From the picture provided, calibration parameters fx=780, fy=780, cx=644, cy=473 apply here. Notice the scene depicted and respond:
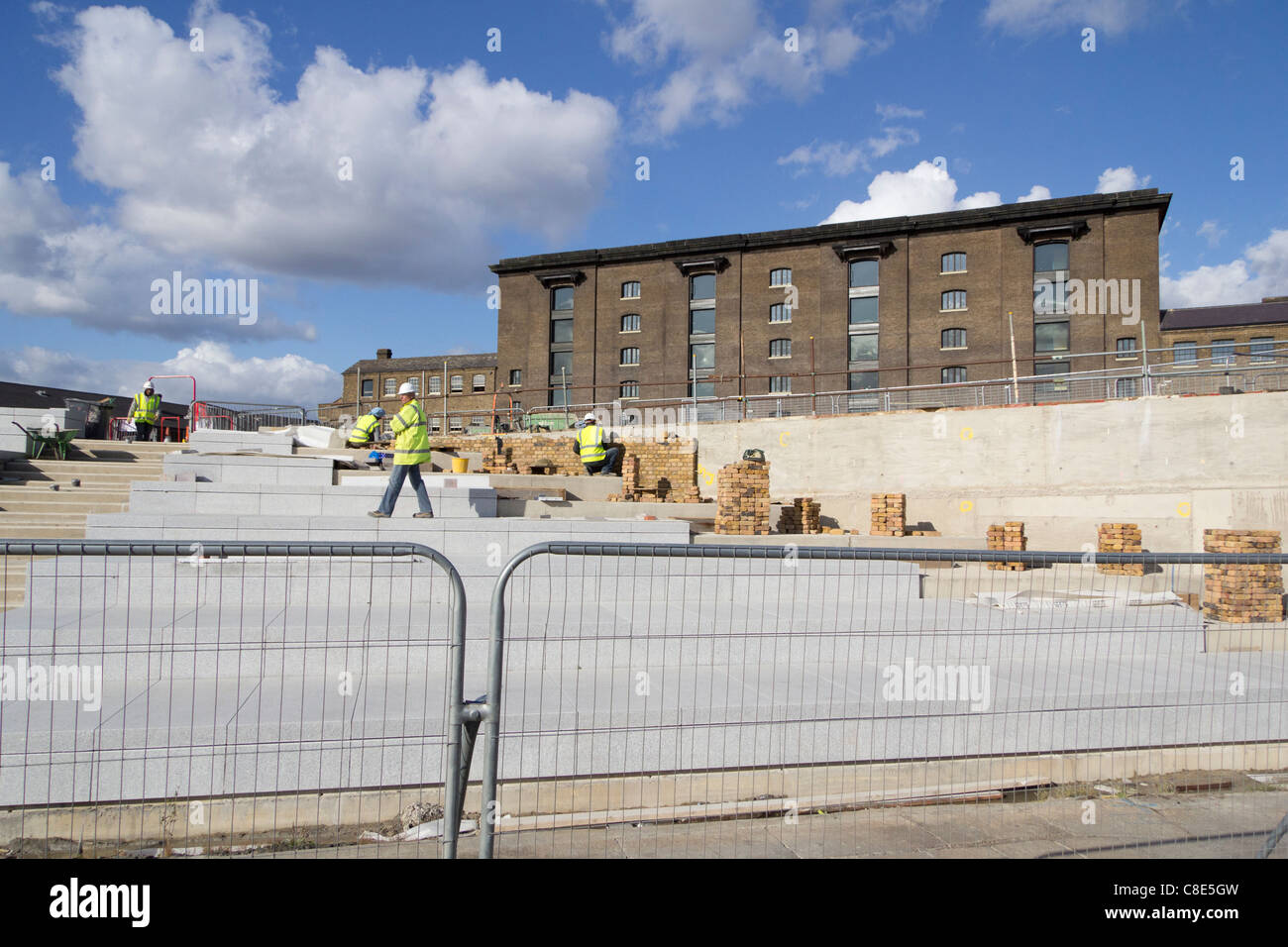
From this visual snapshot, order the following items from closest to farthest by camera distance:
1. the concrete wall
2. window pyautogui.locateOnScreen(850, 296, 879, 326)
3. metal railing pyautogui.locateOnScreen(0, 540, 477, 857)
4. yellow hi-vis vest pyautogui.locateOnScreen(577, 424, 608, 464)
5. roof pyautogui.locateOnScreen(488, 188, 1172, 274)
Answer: metal railing pyautogui.locateOnScreen(0, 540, 477, 857) < the concrete wall < yellow hi-vis vest pyautogui.locateOnScreen(577, 424, 608, 464) < roof pyautogui.locateOnScreen(488, 188, 1172, 274) < window pyautogui.locateOnScreen(850, 296, 879, 326)

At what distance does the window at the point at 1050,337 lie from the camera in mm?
39594

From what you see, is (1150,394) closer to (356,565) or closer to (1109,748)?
(1109,748)

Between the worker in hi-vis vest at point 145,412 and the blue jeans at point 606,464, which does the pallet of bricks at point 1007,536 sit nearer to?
the blue jeans at point 606,464

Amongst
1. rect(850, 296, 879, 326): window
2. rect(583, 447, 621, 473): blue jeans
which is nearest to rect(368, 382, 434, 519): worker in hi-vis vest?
rect(583, 447, 621, 473): blue jeans

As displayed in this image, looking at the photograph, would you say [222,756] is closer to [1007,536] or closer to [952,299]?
[1007,536]

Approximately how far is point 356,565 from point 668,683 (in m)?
3.58

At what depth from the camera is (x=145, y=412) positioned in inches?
689

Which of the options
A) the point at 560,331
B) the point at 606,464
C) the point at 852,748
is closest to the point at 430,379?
the point at 560,331

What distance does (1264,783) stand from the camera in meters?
5.54

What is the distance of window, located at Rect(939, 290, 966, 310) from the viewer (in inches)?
1626

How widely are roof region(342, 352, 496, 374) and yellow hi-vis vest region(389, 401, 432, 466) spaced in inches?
2165

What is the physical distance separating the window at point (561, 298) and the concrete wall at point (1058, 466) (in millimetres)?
31729

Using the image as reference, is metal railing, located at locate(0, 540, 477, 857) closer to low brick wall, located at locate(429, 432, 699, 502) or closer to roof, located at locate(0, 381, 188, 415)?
low brick wall, located at locate(429, 432, 699, 502)
